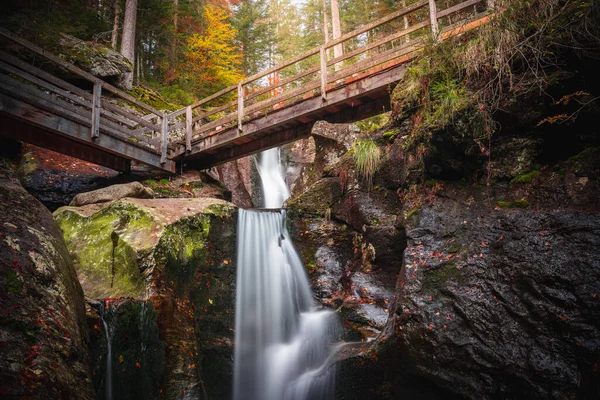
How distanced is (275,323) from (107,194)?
4411 millimetres

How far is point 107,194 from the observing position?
6633 millimetres

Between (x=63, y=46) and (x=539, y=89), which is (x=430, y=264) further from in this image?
(x=63, y=46)

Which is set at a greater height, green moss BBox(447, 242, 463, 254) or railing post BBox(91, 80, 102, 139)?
railing post BBox(91, 80, 102, 139)

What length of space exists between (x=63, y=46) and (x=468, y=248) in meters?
13.4

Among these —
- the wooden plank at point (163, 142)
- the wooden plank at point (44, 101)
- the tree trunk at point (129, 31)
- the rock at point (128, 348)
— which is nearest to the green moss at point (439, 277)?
the rock at point (128, 348)

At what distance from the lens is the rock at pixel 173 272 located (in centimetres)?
445

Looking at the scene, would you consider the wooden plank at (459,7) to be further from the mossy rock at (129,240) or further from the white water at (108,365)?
the white water at (108,365)

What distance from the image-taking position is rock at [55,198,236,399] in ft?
14.6

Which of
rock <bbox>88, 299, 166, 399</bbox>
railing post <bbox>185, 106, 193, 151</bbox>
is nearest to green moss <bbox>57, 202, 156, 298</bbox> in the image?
rock <bbox>88, 299, 166, 399</bbox>

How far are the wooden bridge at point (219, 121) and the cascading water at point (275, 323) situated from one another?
2865 millimetres

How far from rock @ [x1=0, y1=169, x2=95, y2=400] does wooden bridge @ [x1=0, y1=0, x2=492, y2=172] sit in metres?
4.08

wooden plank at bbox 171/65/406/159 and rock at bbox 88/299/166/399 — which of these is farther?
wooden plank at bbox 171/65/406/159

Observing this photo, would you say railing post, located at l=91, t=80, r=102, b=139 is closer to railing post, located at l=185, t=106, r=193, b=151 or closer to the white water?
railing post, located at l=185, t=106, r=193, b=151

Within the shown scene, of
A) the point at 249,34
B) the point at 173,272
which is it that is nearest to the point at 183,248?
the point at 173,272
